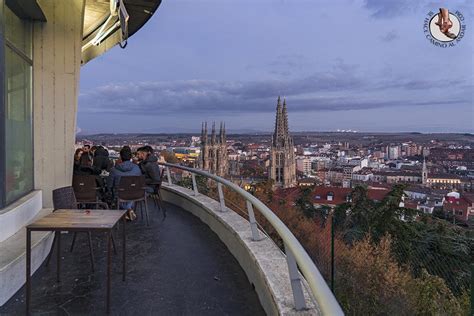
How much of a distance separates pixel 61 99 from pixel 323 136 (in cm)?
12225

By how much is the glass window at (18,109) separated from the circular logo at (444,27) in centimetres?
1021

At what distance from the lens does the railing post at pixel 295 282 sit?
2439mm

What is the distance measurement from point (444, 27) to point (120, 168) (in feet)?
36.1

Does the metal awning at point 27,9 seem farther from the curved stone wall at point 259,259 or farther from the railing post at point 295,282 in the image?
the railing post at point 295,282

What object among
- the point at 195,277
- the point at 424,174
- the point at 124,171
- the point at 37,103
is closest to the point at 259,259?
the point at 195,277

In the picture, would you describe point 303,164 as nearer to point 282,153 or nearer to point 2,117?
point 282,153

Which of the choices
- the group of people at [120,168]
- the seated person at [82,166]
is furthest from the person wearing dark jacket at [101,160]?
the seated person at [82,166]

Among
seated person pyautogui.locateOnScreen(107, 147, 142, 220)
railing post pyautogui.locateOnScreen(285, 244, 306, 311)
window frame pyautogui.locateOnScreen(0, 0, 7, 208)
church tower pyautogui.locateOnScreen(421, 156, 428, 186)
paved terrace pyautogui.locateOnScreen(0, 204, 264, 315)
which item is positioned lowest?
church tower pyautogui.locateOnScreen(421, 156, 428, 186)

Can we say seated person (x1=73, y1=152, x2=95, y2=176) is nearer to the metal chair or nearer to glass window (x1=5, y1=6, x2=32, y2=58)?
the metal chair

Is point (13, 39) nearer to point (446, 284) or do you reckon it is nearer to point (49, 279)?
point (49, 279)

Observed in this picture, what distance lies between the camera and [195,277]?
3936 mm

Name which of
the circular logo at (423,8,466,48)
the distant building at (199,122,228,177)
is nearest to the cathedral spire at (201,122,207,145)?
the distant building at (199,122,228,177)

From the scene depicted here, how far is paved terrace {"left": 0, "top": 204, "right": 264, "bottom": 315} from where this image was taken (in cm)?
323

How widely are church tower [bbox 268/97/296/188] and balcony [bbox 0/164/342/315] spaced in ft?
260
